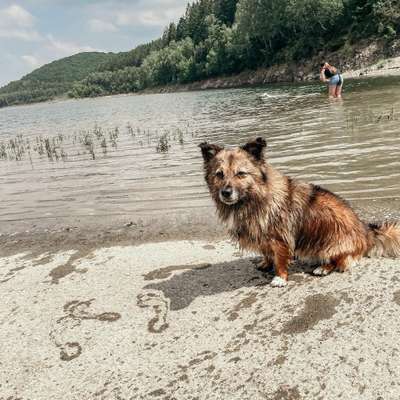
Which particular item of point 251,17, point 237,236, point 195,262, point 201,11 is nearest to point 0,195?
point 195,262

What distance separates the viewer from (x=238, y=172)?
190 inches

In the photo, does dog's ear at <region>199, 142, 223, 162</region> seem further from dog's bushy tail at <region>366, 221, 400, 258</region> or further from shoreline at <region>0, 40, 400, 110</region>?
shoreline at <region>0, 40, 400, 110</region>

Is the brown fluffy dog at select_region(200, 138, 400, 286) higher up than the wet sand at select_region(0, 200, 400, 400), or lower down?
higher up

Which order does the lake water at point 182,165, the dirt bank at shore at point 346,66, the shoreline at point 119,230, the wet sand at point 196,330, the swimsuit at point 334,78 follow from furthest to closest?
1. the dirt bank at shore at point 346,66
2. the swimsuit at point 334,78
3. the lake water at point 182,165
4. the shoreline at point 119,230
5. the wet sand at point 196,330

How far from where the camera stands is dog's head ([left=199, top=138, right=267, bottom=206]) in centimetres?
478

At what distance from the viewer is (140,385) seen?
366 cm

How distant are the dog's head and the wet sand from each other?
1.21m

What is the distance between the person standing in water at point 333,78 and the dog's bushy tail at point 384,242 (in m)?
26.4

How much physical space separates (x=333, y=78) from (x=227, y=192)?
28060 millimetres

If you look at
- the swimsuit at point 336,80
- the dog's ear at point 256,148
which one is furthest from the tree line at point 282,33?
the dog's ear at point 256,148

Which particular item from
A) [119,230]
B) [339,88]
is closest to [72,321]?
[119,230]

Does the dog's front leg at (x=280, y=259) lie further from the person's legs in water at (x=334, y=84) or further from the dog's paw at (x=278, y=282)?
the person's legs in water at (x=334, y=84)

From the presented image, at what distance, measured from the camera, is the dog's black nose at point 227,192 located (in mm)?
4710

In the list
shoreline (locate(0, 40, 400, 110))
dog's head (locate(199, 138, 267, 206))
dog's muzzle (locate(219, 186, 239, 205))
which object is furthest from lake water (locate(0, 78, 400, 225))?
shoreline (locate(0, 40, 400, 110))
